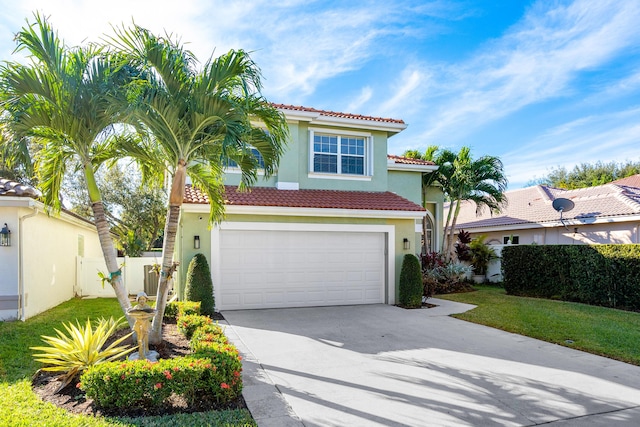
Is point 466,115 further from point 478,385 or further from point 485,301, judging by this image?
point 478,385

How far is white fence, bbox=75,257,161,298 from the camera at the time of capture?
626 inches

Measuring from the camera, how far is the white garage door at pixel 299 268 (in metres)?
11.5

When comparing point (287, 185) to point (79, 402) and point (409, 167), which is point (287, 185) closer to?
point (409, 167)

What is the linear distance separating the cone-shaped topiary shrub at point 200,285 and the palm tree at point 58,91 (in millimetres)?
3317

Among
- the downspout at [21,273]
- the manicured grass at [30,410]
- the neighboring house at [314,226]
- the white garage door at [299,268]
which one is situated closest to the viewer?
the manicured grass at [30,410]

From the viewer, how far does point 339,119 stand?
14047 mm

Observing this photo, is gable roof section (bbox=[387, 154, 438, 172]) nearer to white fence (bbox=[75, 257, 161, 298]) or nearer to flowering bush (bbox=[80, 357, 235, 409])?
white fence (bbox=[75, 257, 161, 298])

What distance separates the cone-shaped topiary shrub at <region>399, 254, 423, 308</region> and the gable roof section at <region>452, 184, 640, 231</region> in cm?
984

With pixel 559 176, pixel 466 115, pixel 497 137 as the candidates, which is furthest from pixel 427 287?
pixel 559 176

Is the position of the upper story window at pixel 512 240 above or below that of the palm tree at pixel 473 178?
below

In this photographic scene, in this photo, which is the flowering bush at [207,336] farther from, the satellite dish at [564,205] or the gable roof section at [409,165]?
the satellite dish at [564,205]

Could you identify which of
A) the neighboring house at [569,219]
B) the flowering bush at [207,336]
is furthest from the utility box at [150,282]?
the neighboring house at [569,219]

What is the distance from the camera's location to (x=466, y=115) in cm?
1867

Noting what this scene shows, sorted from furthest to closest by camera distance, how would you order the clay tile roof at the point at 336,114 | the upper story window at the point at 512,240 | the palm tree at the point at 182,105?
1. the upper story window at the point at 512,240
2. the clay tile roof at the point at 336,114
3. the palm tree at the point at 182,105
